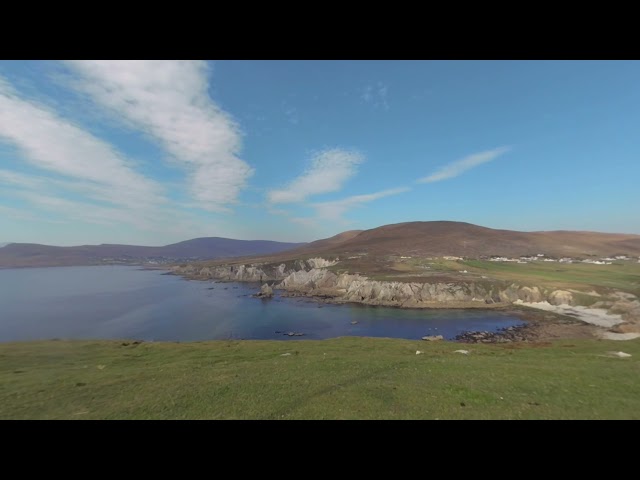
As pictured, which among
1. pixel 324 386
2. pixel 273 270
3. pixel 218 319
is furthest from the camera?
pixel 273 270

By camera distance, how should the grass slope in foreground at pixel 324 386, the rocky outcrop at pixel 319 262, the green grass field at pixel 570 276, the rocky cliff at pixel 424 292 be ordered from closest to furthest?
1. the grass slope in foreground at pixel 324 386
2. the green grass field at pixel 570 276
3. the rocky cliff at pixel 424 292
4. the rocky outcrop at pixel 319 262

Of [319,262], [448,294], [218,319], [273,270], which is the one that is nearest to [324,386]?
[218,319]

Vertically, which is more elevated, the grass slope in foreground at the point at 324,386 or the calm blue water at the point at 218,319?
the grass slope in foreground at the point at 324,386

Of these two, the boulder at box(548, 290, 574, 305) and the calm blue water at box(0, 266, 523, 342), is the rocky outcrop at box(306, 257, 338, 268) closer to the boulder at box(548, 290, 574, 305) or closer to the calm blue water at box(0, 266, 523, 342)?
the calm blue water at box(0, 266, 523, 342)

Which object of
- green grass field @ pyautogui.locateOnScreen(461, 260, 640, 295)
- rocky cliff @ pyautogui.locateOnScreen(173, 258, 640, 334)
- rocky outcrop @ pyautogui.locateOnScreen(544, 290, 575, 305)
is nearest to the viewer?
rocky cliff @ pyautogui.locateOnScreen(173, 258, 640, 334)

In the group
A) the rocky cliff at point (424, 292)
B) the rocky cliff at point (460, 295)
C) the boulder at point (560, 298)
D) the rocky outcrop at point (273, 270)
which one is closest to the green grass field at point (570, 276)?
the boulder at point (560, 298)

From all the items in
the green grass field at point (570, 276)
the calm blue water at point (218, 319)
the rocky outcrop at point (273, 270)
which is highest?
the rocky outcrop at point (273, 270)

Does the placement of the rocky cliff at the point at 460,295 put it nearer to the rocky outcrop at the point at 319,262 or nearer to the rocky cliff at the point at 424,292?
the rocky cliff at the point at 424,292

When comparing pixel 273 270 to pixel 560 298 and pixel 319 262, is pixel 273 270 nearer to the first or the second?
pixel 319 262

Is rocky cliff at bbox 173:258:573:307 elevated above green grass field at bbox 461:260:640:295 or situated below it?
below

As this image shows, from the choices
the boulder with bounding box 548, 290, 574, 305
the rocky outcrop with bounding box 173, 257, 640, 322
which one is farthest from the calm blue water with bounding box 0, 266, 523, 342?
the boulder with bounding box 548, 290, 574, 305
